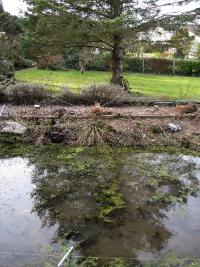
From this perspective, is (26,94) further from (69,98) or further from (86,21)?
(86,21)

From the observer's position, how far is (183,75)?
36.3 m

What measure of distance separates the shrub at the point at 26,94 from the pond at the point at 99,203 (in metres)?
4.93

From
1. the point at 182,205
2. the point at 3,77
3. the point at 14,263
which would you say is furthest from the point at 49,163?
the point at 3,77

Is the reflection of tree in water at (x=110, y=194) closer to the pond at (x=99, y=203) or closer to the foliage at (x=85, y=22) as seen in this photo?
the pond at (x=99, y=203)

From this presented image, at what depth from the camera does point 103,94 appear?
17.3m

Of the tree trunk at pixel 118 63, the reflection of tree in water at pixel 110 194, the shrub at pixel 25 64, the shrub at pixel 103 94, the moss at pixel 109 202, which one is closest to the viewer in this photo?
the reflection of tree in water at pixel 110 194

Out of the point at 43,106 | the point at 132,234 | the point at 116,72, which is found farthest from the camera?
the point at 116,72

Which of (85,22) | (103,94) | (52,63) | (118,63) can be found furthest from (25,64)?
(103,94)

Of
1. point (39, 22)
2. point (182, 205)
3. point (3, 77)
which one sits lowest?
point (182, 205)

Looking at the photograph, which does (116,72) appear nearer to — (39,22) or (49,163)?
(39,22)

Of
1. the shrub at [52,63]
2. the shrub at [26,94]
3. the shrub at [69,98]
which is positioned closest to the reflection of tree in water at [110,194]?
the shrub at [69,98]

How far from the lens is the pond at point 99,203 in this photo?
7.42 meters

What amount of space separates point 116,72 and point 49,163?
9.38m

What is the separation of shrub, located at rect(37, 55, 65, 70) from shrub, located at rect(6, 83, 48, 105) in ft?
40.5
